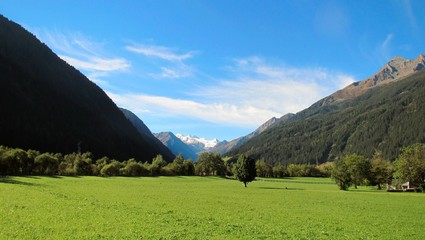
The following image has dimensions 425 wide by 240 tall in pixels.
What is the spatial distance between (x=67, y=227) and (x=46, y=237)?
395 cm

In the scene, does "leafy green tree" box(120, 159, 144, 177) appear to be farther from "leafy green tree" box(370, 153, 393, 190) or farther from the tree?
the tree

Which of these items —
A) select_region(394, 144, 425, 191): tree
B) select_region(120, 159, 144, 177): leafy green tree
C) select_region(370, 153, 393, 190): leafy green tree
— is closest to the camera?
select_region(394, 144, 425, 191): tree

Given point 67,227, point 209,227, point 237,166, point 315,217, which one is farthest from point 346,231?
point 237,166

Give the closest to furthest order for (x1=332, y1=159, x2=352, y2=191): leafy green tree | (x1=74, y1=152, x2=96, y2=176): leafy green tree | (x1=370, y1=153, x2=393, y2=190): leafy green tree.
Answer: (x1=332, y1=159, x2=352, y2=191): leafy green tree < (x1=370, y1=153, x2=393, y2=190): leafy green tree < (x1=74, y1=152, x2=96, y2=176): leafy green tree

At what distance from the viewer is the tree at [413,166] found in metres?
105

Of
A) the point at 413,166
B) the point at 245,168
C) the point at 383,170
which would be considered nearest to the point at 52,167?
the point at 245,168

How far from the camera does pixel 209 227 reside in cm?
3250

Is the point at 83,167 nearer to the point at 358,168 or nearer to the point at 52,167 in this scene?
the point at 52,167

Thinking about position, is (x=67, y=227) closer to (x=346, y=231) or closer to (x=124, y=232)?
(x=124, y=232)

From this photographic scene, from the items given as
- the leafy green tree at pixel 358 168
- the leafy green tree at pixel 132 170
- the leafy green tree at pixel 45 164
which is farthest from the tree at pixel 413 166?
the leafy green tree at pixel 45 164

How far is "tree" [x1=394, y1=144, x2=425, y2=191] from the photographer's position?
105m

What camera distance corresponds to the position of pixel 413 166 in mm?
104875

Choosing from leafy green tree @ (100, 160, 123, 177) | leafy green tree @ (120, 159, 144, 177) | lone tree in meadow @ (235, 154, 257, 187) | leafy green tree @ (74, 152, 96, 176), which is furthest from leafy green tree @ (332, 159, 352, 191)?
leafy green tree @ (74, 152, 96, 176)

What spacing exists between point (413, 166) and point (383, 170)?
30621mm
